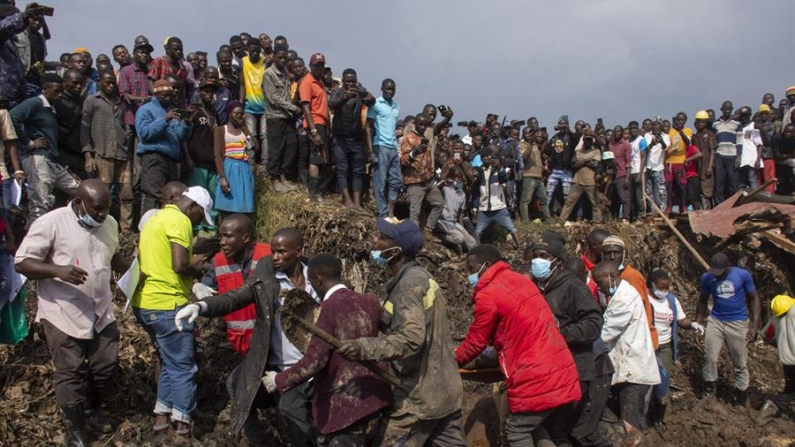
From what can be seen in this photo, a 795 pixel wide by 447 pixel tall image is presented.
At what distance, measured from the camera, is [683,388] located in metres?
9.73

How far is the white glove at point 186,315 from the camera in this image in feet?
14.5

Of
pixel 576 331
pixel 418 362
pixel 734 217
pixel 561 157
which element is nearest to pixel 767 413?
pixel 734 217

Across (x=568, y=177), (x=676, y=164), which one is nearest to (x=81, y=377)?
(x=568, y=177)

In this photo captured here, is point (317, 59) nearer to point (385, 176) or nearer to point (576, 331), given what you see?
point (385, 176)

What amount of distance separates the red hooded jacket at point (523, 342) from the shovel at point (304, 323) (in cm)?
95

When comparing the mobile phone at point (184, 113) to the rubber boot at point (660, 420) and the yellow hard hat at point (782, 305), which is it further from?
the yellow hard hat at point (782, 305)

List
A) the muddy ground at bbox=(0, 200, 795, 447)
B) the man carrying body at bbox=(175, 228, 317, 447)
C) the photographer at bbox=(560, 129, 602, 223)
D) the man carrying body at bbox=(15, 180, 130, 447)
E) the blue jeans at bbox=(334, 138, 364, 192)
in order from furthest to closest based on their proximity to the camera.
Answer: the photographer at bbox=(560, 129, 602, 223)
the blue jeans at bbox=(334, 138, 364, 192)
the muddy ground at bbox=(0, 200, 795, 447)
the man carrying body at bbox=(15, 180, 130, 447)
the man carrying body at bbox=(175, 228, 317, 447)

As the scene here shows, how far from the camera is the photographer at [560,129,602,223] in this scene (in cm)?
1344

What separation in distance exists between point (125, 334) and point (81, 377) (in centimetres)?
194

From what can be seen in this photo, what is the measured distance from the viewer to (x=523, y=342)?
486cm

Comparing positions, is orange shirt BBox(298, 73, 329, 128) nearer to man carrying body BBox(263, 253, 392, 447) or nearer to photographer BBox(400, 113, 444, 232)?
photographer BBox(400, 113, 444, 232)

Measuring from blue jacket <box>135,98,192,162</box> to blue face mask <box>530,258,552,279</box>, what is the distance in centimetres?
484

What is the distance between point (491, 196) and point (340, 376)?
7.52m

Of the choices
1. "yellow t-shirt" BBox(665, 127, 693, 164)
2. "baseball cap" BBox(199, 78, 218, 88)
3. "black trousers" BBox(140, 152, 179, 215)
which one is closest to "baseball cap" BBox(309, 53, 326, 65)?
"baseball cap" BBox(199, 78, 218, 88)
